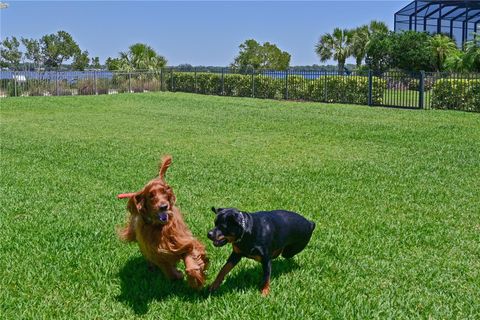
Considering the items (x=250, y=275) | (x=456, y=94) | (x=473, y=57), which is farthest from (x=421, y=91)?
(x=250, y=275)

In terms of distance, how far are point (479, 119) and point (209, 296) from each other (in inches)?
566

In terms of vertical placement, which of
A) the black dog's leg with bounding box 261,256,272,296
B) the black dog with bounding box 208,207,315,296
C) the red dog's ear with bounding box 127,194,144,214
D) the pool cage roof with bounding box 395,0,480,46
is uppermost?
the pool cage roof with bounding box 395,0,480,46

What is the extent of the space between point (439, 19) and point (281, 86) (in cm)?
1800

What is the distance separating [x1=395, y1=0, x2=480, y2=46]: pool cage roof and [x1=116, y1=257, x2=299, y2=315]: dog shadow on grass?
3642 cm

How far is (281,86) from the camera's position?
26.0m

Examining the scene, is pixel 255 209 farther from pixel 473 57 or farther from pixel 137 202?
pixel 473 57

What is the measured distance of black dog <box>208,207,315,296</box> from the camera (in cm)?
305

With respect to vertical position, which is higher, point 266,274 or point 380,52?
point 380,52

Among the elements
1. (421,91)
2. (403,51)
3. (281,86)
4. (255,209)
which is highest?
(403,51)

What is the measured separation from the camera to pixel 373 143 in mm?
10859

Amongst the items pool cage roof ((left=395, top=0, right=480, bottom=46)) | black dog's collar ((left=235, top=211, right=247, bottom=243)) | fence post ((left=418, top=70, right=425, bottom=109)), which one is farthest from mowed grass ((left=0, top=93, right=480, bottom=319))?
pool cage roof ((left=395, top=0, right=480, bottom=46))

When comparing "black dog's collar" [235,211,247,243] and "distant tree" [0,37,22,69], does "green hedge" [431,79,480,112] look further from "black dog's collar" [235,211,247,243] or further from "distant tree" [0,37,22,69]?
"distant tree" [0,37,22,69]

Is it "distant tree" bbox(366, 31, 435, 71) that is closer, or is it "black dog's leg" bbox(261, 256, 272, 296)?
"black dog's leg" bbox(261, 256, 272, 296)

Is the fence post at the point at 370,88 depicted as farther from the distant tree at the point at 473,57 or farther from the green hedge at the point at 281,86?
the distant tree at the point at 473,57
